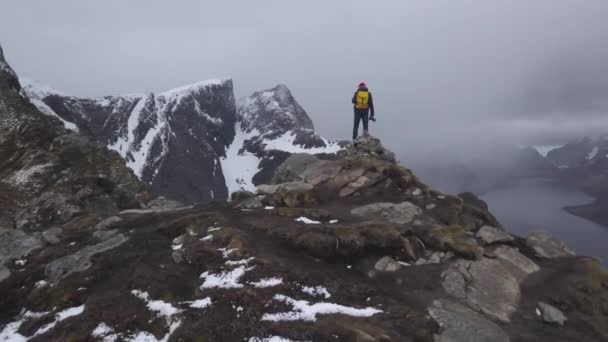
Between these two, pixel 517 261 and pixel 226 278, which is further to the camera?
pixel 517 261

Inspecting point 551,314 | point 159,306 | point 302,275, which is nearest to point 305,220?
point 302,275

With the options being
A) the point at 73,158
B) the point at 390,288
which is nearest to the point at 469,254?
the point at 390,288

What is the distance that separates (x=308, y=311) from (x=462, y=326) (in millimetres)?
6049

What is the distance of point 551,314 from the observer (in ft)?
49.9

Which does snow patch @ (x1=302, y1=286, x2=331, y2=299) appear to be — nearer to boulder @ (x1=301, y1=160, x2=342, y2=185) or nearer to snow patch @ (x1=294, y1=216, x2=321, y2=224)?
snow patch @ (x1=294, y1=216, x2=321, y2=224)

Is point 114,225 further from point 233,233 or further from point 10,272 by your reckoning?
point 233,233

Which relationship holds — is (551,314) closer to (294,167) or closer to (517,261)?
(517,261)

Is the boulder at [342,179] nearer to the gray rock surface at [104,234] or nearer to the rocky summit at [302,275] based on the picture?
the rocky summit at [302,275]

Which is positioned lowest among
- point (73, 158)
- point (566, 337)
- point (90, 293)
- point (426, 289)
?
point (566, 337)

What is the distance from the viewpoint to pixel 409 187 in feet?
98.6

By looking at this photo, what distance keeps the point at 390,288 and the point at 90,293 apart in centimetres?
1416

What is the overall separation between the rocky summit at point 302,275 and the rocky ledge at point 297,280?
0.07 meters

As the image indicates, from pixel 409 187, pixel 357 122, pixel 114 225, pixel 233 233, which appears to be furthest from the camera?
pixel 357 122

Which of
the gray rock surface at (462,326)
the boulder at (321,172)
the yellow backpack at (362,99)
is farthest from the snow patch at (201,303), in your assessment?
→ the yellow backpack at (362,99)
